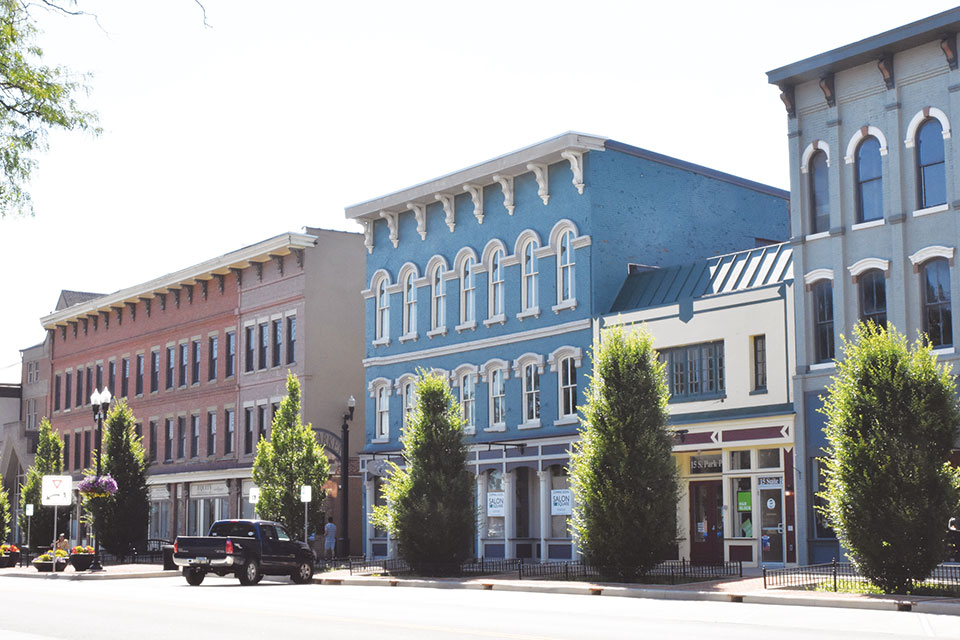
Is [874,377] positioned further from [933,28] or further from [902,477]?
[933,28]

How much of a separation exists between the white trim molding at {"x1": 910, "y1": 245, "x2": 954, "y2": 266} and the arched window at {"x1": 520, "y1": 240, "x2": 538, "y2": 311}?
13.6m

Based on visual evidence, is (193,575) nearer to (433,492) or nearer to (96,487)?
(433,492)

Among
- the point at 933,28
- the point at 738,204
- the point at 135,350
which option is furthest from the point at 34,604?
the point at 135,350

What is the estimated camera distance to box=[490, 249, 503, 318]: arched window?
4122cm

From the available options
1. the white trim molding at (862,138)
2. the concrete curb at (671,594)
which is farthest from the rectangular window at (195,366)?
the white trim molding at (862,138)

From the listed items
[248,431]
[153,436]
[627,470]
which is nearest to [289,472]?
[248,431]

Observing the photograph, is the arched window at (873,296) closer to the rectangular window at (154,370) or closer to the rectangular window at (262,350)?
the rectangular window at (262,350)

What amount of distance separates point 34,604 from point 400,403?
2238 cm

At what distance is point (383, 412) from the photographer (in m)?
46.2

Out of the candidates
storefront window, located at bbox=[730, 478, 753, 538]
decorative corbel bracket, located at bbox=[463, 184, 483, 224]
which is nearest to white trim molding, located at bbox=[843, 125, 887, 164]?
storefront window, located at bbox=[730, 478, 753, 538]

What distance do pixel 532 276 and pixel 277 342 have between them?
16.3 m

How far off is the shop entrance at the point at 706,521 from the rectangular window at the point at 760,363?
311 centimetres

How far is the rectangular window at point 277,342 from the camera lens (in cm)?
5228

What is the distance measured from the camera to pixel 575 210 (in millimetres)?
38344
